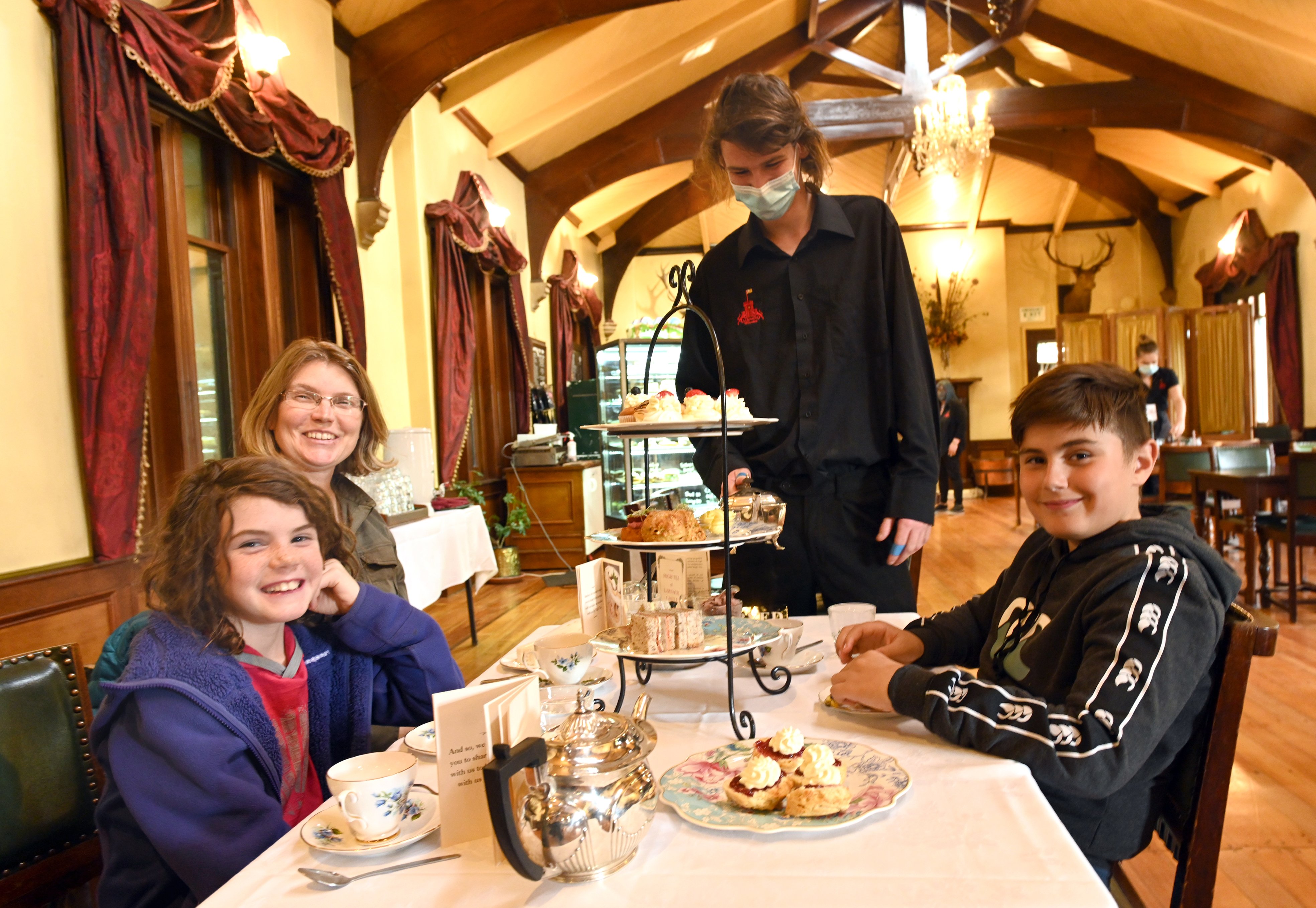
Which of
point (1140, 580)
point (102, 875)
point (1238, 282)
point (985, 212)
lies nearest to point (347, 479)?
point (102, 875)

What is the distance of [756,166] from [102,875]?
1515 millimetres

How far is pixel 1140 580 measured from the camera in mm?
1091

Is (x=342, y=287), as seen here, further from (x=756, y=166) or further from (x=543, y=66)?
(x=756, y=166)

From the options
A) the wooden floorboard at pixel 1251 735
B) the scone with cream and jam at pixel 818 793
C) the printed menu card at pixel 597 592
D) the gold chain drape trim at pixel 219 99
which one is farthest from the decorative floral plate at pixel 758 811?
the gold chain drape trim at pixel 219 99

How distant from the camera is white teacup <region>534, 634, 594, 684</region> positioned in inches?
55.9

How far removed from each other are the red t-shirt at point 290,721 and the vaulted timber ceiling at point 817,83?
425 centimetres

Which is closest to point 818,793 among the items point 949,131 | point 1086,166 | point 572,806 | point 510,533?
point 572,806

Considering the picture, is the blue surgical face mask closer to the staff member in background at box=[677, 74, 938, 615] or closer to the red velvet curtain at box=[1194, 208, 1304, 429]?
the staff member in background at box=[677, 74, 938, 615]

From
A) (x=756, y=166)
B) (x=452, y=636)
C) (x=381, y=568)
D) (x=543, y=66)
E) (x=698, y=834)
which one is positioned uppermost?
(x=543, y=66)

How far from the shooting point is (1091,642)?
110cm

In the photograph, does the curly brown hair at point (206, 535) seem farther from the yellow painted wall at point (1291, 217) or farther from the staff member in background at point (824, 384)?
the yellow painted wall at point (1291, 217)

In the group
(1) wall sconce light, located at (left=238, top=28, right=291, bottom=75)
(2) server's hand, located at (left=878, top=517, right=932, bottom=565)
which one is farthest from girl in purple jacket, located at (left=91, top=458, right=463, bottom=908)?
(1) wall sconce light, located at (left=238, top=28, right=291, bottom=75)

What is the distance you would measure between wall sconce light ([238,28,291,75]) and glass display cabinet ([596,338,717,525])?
3562 millimetres

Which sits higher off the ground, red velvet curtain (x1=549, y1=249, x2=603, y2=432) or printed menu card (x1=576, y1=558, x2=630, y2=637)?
red velvet curtain (x1=549, y1=249, x2=603, y2=432)
